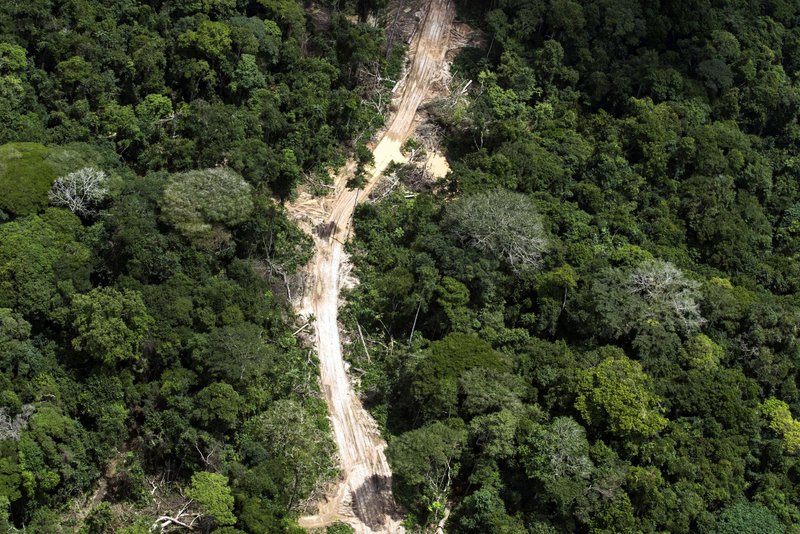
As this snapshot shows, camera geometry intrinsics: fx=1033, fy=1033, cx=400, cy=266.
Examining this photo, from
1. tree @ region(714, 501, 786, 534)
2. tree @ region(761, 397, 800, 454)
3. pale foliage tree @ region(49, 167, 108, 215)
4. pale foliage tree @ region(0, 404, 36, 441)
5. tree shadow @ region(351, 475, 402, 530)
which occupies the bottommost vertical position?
tree shadow @ region(351, 475, 402, 530)

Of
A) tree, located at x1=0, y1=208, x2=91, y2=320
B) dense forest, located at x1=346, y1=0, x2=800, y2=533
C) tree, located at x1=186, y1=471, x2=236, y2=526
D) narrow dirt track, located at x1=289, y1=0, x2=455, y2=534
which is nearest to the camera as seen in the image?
tree, located at x1=186, y1=471, x2=236, y2=526

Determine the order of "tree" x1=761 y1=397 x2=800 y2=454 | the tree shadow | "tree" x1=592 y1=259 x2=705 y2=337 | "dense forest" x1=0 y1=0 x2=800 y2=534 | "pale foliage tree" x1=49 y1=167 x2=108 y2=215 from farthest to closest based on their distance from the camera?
"tree" x1=592 y1=259 x2=705 y2=337 < "tree" x1=761 y1=397 x2=800 y2=454 < "pale foliage tree" x1=49 y1=167 x2=108 y2=215 < the tree shadow < "dense forest" x1=0 y1=0 x2=800 y2=534

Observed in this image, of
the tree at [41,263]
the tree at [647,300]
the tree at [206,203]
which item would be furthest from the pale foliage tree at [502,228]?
the tree at [41,263]

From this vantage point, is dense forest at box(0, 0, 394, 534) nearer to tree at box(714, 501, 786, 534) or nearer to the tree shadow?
the tree shadow

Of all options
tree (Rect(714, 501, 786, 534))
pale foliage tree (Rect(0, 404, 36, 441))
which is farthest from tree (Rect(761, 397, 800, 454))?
pale foliage tree (Rect(0, 404, 36, 441))

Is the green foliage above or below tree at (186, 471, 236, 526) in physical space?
above

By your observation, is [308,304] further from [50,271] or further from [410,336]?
[50,271]

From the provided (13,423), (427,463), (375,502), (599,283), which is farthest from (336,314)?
(13,423)

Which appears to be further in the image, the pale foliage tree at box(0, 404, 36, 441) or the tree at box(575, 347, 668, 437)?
the tree at box(575, 347, 668, 437)
